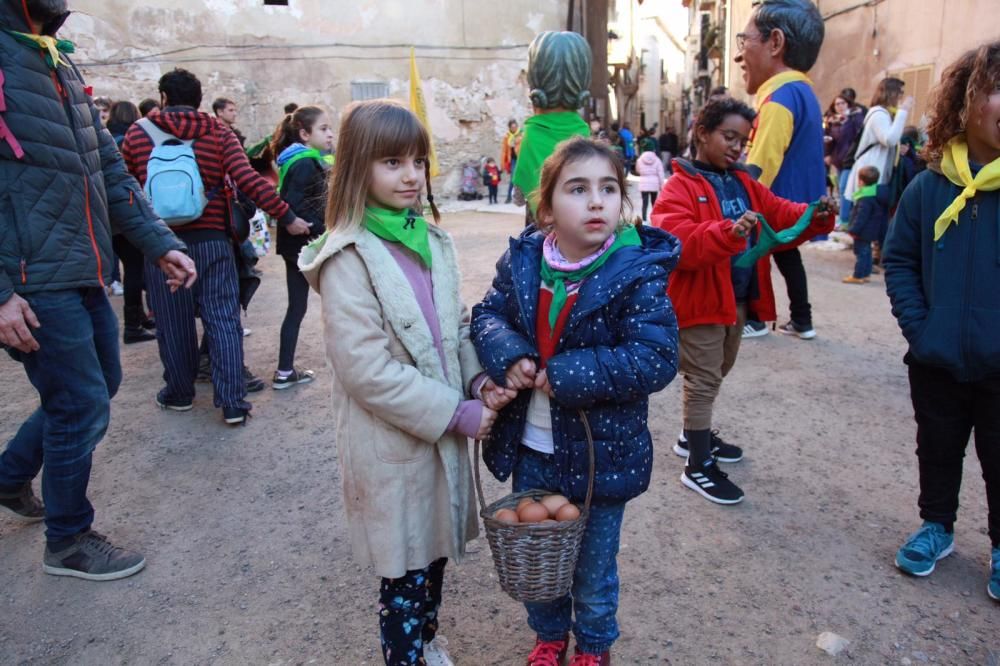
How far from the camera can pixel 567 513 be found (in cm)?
187

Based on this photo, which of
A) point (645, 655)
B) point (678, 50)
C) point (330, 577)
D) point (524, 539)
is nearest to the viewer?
point (524, 539)

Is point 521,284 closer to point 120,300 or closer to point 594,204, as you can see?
point 594,204

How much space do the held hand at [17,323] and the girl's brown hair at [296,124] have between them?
2.70 meters

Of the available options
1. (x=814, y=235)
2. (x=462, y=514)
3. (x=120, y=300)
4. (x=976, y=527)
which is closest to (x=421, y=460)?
(x=462, y=514)

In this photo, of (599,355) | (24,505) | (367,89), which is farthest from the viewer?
(367,89)

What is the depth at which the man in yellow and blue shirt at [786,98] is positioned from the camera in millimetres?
3918

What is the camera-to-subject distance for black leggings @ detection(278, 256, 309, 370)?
471 cm

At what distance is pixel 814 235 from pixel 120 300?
7.20 meters

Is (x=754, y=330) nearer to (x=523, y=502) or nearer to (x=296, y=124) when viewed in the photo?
(x=296, y=124)

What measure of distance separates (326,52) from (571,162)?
15.5m

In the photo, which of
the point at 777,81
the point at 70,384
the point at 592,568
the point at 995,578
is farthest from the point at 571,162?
the point at 777,81

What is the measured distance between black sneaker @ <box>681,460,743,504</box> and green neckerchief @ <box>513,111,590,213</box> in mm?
1778

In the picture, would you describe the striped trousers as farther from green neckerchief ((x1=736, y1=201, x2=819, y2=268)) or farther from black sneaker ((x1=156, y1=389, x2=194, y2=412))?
green neckerchief ((x1=736, y1=201, x2=819, y2=268))

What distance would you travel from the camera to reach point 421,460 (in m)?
2.01
